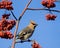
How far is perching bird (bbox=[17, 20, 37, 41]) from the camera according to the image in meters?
3.25

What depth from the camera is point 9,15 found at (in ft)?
10.3

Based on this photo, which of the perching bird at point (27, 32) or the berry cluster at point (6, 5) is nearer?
the berry cluster at point (6, 5)

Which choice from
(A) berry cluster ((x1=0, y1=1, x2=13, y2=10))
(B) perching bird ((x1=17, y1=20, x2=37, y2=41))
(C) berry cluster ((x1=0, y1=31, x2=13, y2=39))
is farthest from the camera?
(B) perching bird ((x1=17, y1=20, x2=37, y2=41))

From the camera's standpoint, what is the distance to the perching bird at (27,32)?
325 centimetres

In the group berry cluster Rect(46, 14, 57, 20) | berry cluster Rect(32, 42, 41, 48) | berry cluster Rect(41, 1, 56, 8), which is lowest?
berry cluster Rect(32, 42, 41, 48)

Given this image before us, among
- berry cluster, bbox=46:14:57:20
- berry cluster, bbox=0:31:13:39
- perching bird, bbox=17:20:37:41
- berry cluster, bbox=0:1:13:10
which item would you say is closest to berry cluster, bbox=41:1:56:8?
berry cluster, bbox=46:14:57:20

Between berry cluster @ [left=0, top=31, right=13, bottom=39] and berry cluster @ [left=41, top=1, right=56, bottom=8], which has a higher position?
berry cluster @ [left=41, top=1, right=56, bottom=8]

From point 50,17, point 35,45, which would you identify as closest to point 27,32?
point 50,17

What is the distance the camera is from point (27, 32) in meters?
3.51

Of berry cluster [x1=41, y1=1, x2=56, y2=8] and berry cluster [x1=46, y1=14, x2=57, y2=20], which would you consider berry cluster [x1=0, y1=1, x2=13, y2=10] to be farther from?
berry cluster [x1=46, y1=14, x2=57, y2=20]

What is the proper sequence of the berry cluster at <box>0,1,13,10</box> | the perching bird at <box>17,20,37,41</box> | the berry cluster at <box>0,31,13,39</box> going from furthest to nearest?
the perching bird at <box>17,20,37,41</box> → the berry cluster at <box>0,1,13,10</box> → the berry cluster at <box>0,31,13,39</box>

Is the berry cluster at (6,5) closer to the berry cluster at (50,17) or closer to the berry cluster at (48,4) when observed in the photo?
the berry cluster at (48,4)

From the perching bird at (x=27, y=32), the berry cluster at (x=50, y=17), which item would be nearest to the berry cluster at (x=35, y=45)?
the perching bird at (x=27, y=32)

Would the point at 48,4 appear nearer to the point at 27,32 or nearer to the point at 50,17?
the point at 50,17
